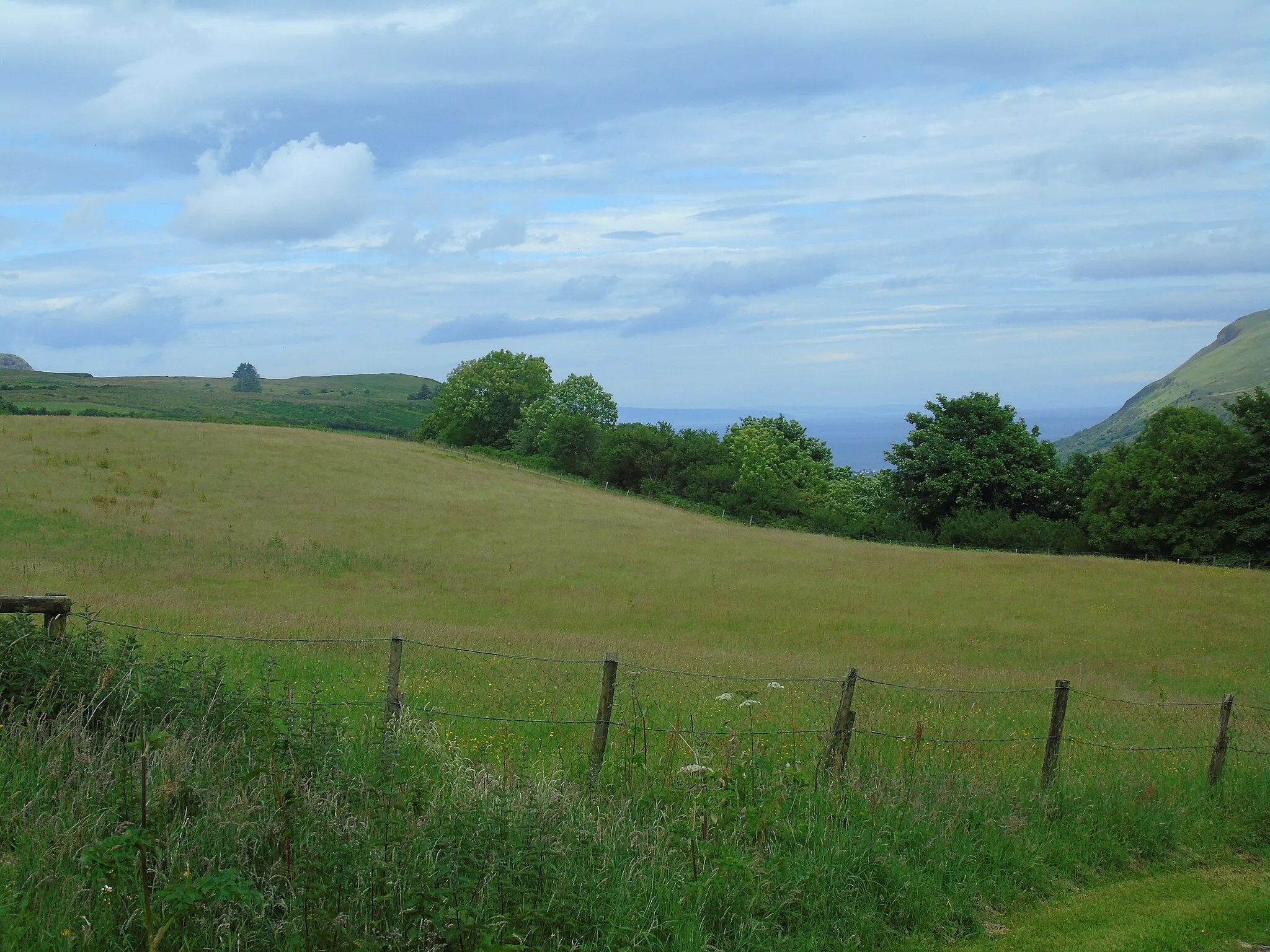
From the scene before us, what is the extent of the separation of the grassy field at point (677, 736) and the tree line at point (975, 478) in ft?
81.6

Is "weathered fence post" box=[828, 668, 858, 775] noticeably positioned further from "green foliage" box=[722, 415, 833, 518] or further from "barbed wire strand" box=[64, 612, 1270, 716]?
"green foliage" box=[722, 415, 833, 518]

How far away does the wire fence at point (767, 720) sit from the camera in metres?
8.27

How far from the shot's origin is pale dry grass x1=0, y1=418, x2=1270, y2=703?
2014cm

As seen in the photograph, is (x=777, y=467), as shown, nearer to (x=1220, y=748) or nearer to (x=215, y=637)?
(x=1220, y=748)

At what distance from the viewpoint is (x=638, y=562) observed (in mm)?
37719

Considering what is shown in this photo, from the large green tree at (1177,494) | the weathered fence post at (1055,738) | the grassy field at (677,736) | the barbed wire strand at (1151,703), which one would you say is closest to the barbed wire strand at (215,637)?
the grassy field at (677,736)

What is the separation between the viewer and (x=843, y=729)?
8.26m

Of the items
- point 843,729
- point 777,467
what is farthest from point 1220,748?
point 777,467

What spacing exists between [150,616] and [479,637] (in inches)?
226

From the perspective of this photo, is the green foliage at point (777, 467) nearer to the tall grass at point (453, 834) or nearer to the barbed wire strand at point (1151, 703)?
the barbed wire strand at point (1151, 703)

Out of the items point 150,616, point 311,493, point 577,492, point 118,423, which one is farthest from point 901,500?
point 150,616

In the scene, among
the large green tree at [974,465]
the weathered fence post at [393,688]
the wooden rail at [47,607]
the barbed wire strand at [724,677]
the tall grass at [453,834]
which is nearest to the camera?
the tall grass at [453,834]

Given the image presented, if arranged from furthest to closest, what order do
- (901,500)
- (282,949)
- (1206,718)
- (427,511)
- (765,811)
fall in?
(901,500) < (427,511) < (1206,718) < (765,811) < (282,949)

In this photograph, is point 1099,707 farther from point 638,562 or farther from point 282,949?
point 638,562
